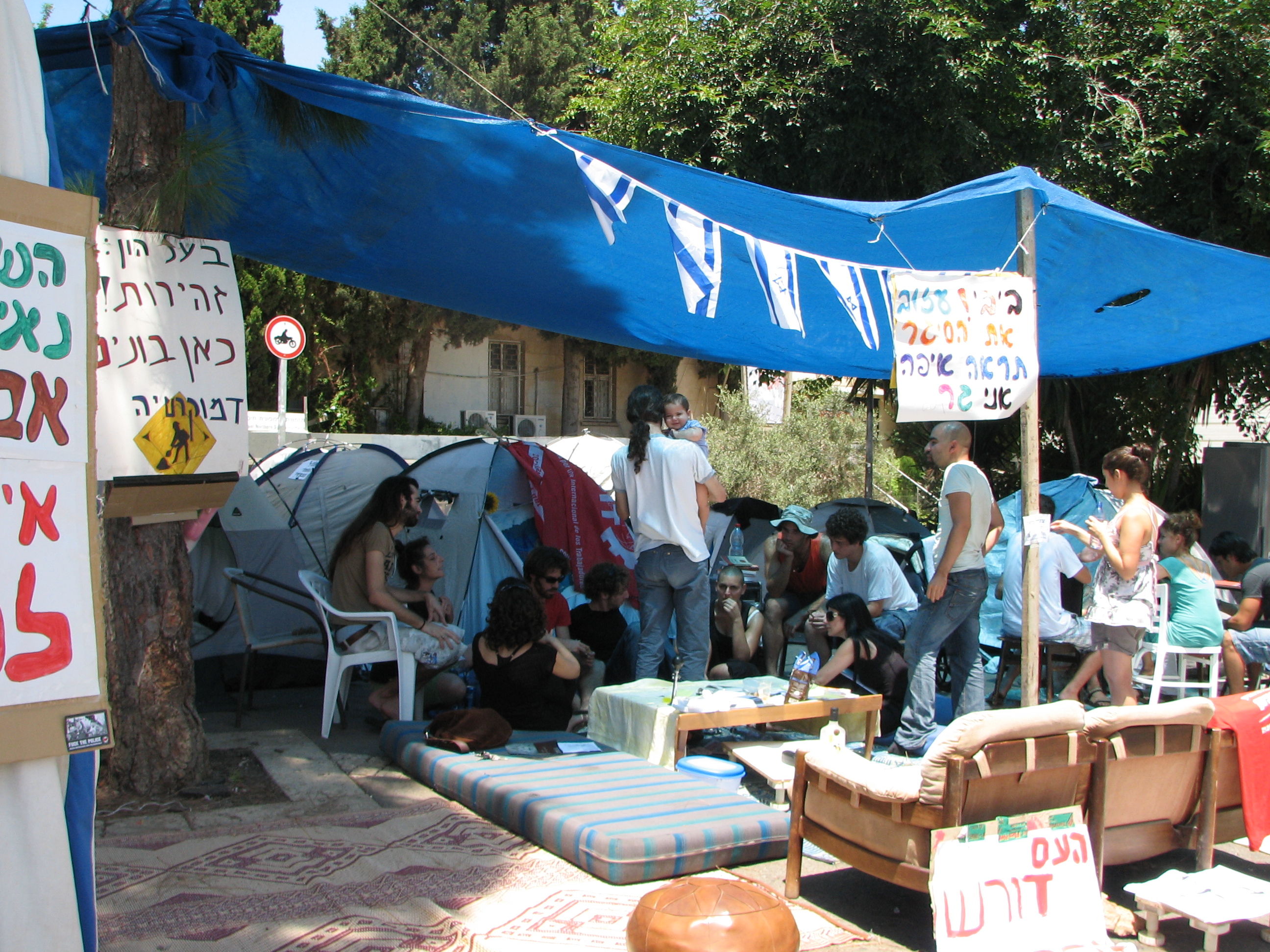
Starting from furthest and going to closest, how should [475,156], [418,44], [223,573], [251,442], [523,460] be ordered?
1. [418,44]
2. [251,442]
3. [523,460]
4. [223,573]
5. [475,156]

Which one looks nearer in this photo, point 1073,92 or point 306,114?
point 306,114

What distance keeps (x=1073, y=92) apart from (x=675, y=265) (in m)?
6.83

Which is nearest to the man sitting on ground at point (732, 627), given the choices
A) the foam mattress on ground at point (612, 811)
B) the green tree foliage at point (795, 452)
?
the foam mattress on ground at point (612, 811)

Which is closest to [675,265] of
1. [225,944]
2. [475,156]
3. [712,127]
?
[475,156]

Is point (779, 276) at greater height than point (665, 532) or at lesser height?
greater

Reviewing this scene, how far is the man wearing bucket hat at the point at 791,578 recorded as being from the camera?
6.29 meters

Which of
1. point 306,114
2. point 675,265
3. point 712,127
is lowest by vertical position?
point 675,265

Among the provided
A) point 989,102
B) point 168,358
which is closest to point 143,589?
point 168,358

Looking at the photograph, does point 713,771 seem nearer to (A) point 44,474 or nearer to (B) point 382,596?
(B) point 382,596

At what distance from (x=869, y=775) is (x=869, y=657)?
2110mm

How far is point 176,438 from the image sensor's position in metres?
3.74

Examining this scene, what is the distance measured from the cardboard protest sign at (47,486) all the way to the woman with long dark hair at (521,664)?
8.88 ft

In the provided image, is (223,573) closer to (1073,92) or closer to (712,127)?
(712,127)

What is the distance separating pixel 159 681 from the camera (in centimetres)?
391
